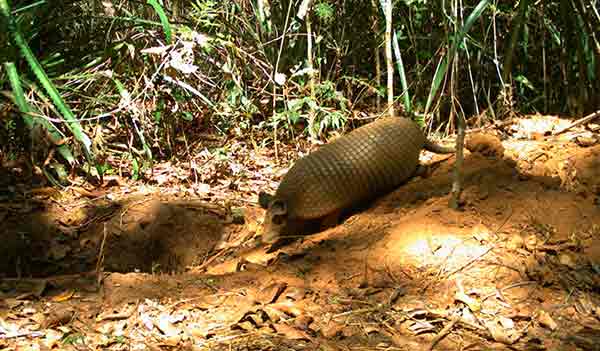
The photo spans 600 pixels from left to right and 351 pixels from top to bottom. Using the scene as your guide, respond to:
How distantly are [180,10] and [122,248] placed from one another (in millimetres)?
3555

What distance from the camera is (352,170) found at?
413 cm

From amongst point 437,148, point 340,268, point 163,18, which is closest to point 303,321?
point 340,268

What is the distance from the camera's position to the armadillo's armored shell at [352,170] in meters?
4.02

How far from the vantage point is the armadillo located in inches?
157

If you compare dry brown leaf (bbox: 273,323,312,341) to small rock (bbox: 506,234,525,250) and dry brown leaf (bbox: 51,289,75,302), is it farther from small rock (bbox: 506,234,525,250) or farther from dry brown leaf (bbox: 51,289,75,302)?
small rock (bbox: 506,234,525,250)

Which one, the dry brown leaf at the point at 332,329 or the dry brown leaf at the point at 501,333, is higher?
the dry brown leaf at the point at 332,329

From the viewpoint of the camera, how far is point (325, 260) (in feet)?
10.6

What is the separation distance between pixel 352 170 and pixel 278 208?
0.63 metres

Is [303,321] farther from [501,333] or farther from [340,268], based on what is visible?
[501,333]

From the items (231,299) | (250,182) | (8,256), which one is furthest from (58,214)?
(231,299)

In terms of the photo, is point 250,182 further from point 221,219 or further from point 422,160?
point 422,160

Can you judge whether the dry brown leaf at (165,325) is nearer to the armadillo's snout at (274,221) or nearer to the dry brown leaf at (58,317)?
the dry brown leaf at (58,317)

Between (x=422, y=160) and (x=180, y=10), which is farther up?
(x=180, y=10)

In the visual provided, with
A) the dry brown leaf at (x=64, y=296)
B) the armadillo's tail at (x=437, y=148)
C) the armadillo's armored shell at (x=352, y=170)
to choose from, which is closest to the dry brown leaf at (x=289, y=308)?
the dry brown leaf at (x=64, y=296)
